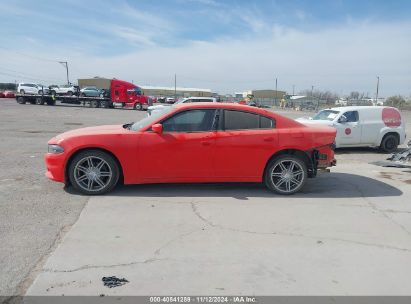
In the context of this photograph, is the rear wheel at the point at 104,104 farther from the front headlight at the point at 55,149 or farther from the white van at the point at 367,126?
the front headlight at the point at 55,149

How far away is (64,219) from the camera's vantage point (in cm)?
454

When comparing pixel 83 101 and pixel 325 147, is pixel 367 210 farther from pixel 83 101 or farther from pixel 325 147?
pixel 83 101

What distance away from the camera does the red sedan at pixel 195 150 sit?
221 inches

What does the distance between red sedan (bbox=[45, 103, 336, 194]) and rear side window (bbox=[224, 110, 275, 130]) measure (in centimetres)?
2

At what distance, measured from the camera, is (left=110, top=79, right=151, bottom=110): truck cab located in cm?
4116

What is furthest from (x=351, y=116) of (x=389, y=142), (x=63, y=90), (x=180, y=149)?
(x=63, y=90)

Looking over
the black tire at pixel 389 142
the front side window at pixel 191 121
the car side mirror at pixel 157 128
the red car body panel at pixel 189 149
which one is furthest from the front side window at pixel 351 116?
the car side mirror at pixel 157 128

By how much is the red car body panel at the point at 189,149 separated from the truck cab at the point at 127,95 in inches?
1441

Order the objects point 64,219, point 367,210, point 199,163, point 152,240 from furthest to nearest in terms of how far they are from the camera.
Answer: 1. point 199,163
2. point 367,210
3. point 64,219
4. point 152,240

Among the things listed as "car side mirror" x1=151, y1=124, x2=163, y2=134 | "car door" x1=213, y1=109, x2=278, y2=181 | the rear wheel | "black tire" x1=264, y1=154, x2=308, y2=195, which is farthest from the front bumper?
the rear wheel

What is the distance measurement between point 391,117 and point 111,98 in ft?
114

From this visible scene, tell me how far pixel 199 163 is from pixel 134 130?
1.19m

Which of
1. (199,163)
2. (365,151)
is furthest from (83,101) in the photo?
(199,163)

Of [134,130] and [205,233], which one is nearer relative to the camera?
[205,233]
